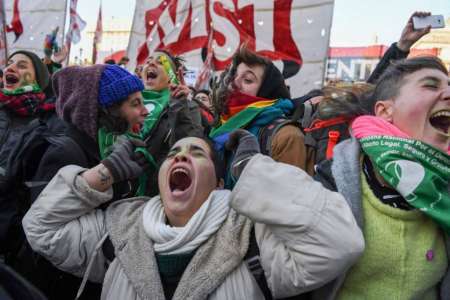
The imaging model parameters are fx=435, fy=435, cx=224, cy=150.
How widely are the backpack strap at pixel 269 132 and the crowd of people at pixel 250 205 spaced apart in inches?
0.6

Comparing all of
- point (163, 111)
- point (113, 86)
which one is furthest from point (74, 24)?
point (113, 86)

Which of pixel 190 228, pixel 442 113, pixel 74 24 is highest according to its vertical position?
pixel 74 24

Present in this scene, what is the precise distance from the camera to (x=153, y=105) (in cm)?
279

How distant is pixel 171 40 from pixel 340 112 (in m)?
3.90

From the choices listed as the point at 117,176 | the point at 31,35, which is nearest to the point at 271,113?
the point at 117,176

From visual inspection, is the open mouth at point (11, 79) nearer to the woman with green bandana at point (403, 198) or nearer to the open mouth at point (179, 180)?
the open mouth at point (179, 180)

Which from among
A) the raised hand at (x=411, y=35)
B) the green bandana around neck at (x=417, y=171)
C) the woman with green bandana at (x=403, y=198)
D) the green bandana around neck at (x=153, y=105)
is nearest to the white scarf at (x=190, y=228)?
the woman with green bandana at (x=403, y=198)

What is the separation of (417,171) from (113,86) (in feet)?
4.87

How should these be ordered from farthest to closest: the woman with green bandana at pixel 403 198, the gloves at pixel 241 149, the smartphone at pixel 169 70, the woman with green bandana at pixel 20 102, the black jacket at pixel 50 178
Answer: the smartphone at pixel 169 70 < the woman with green bandana at pixel 20 102 < the black jacket at pixel 50 178 < the gloves at pixel 241 149 < the woman with green bandana at pixel 403 198

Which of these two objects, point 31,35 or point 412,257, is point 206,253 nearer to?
point 412,257

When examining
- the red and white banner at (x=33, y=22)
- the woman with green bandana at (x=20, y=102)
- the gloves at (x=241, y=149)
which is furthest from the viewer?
the red and white banner at (x=33, y=22)

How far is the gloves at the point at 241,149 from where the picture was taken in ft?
4.98

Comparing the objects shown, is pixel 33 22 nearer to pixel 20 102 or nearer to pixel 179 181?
pixel 20 102

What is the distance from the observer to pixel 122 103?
2258 mm
